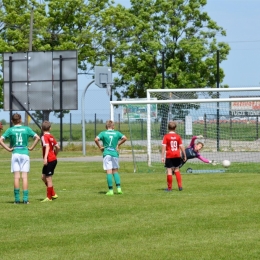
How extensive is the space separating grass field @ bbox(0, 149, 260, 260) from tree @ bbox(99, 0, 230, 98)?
3181cm

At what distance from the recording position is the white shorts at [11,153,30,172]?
16.7m

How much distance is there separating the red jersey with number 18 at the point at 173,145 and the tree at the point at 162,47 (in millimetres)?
32720

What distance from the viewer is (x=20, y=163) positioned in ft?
54.7

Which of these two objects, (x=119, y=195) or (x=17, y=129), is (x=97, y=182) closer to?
(x=119, y=195)

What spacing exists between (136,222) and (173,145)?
6.02 m

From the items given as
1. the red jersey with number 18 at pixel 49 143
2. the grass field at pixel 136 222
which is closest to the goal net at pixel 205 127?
the grass field at pixel 136 222

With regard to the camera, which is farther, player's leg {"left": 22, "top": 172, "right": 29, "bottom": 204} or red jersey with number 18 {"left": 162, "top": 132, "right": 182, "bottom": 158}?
red jersey with number 18 {"left": 162, "top": 132, "right": 182, "bottom": 158}

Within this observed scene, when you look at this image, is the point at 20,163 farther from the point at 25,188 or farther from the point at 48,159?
the point at 48,159

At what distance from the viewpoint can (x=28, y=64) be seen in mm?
38031

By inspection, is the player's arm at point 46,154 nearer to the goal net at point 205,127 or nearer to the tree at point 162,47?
the goal net at point 205,127

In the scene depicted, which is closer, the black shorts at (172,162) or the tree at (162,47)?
the black shorts at (172,162)

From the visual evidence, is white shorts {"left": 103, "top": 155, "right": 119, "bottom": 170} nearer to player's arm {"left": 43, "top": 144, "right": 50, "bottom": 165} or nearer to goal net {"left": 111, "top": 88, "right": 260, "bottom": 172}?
player's arm {"left": 43, "top": 144, "right": 50, "bottom": 165}

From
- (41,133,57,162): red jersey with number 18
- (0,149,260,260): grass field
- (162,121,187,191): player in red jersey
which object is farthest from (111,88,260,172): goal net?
(41,133,57,162): red jersey with number 18

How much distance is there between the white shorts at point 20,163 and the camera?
656 inches
